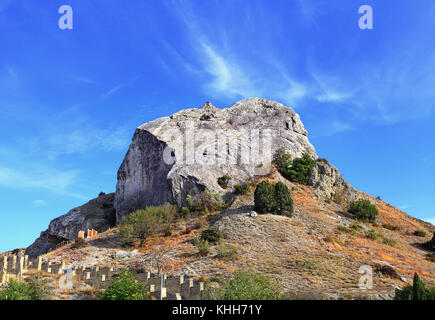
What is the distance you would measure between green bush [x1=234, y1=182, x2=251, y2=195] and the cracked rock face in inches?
45.8

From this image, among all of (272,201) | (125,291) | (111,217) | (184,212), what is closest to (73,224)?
(111,217)

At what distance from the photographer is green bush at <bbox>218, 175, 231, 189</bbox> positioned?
4575cm

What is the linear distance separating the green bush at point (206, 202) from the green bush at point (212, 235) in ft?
26.2

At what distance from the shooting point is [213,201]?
143ft

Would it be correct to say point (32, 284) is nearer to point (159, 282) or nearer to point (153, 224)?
point (159, 282)

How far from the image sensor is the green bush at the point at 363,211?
43000 mm

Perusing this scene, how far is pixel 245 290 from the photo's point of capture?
758 inches

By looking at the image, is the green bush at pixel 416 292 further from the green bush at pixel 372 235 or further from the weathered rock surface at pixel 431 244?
the weathered rock surface at pixel 431 244

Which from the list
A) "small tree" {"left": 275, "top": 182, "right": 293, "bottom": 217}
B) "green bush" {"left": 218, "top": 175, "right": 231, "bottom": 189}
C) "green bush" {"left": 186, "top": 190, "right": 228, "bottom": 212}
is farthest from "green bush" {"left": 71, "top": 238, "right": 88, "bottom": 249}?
"small tree" {"left": 275, "top": 182, "right": 293, "bottom": 217}

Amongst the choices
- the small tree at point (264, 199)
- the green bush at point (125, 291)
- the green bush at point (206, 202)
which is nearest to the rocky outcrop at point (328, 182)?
the small tree at point (264, 199)

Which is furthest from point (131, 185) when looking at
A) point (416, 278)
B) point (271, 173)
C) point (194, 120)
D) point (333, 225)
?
point (416, 278)

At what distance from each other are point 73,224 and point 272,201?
102 feet

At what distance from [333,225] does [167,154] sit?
22.7m
